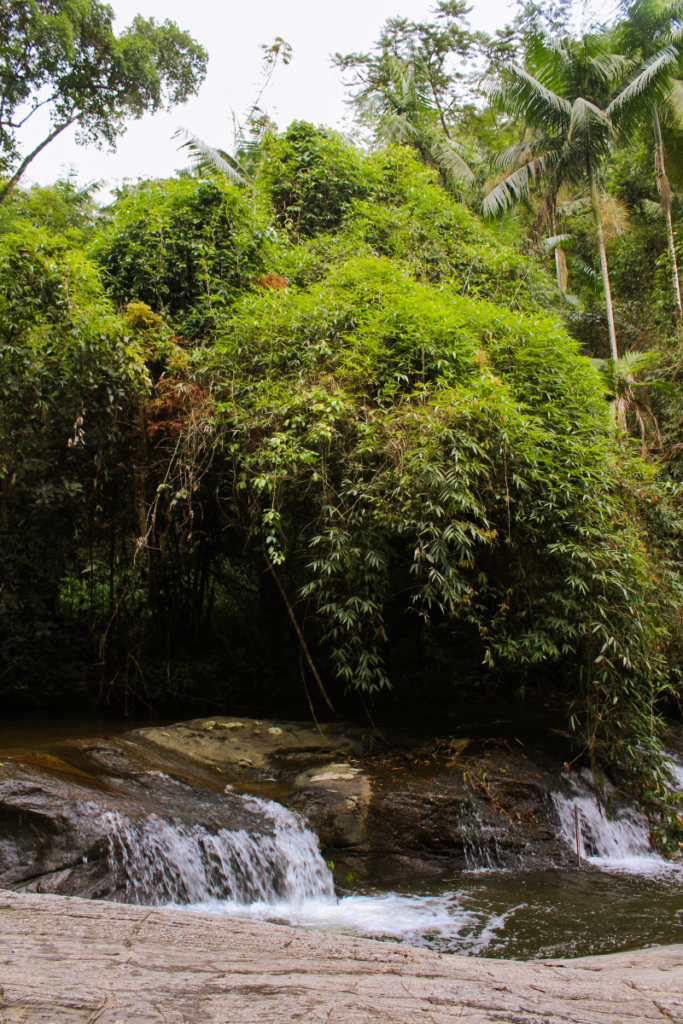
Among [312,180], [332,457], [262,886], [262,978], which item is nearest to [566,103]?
[312,180]

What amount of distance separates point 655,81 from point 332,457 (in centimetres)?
1204

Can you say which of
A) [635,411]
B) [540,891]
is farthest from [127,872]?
[635,411]

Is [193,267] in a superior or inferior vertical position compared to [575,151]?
inferior

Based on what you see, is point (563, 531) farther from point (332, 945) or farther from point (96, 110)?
point (96, 110)

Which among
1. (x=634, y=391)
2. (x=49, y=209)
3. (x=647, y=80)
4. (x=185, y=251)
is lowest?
(x=634, y=391)

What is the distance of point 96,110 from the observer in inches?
552

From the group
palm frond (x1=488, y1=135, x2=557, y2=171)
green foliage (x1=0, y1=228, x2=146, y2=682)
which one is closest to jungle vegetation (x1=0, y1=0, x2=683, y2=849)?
green foliage (x1=0, y1=228, x2=146, y2=682)

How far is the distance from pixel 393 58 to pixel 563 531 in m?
18.5

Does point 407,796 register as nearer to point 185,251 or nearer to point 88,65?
point 185,251

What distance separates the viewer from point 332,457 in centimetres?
672

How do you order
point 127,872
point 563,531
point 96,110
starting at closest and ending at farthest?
point 127,872 → point 563,531 → point 96,110

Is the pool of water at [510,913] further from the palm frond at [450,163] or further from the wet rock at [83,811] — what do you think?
the palm frond at [450,163]

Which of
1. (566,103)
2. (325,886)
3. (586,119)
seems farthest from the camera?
(566,103)

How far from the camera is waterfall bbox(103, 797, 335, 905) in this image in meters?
4.21
